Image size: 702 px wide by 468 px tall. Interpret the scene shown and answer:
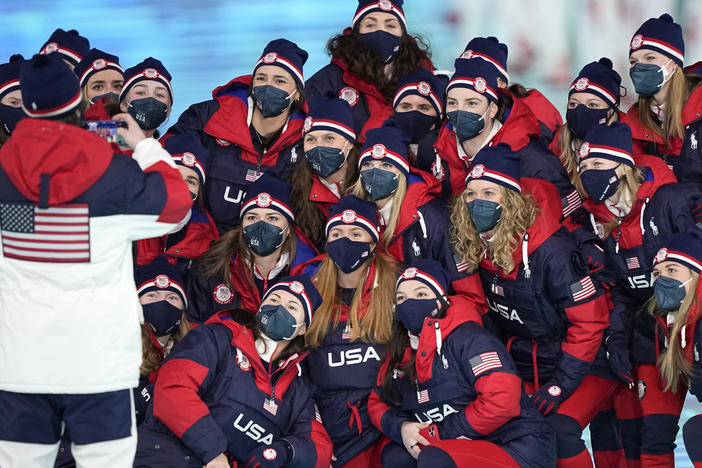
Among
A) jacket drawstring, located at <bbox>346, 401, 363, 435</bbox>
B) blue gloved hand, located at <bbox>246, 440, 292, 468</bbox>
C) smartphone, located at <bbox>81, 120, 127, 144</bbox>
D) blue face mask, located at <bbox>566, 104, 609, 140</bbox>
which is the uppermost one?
blue face mask, located at <bbox>566, 104, 609, 140</bbox>

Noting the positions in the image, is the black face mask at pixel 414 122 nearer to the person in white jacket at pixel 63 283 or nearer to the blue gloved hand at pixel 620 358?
the blue gloved hand at pixel 620 358

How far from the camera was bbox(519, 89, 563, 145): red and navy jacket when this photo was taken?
21.4ft

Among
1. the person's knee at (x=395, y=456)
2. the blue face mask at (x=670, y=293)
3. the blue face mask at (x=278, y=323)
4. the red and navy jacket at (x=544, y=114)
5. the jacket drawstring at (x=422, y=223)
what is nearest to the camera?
the blue face mask at (x=670, y=293)

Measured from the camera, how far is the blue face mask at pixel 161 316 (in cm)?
568

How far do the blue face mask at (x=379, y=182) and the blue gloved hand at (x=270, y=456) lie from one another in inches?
56.1

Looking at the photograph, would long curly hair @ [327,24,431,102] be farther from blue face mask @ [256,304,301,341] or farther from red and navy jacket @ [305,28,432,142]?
blue face mask @ [256,304,301,341]

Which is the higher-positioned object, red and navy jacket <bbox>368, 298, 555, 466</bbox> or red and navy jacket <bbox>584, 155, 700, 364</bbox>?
red and navy jacket <bbox>584, 155, 700, 364</bbox>

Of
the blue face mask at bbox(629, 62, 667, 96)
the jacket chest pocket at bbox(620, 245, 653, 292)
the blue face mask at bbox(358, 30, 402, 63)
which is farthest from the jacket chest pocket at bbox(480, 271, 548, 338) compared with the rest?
the blue face mask at bbox(358, 30, 402, 63)

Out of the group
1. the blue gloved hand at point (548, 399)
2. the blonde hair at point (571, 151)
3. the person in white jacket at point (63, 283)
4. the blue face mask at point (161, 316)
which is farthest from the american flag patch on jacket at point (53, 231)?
the blonde hair at point (571, 151)

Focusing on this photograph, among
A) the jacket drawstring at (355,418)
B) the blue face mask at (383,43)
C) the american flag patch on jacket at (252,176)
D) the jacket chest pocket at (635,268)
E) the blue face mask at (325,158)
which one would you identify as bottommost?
the jacket drawstring at (355,418)

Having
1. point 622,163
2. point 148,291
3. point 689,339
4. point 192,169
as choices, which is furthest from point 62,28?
point 689,339

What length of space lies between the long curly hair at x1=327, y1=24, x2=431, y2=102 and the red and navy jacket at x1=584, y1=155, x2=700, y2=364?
1531 mm

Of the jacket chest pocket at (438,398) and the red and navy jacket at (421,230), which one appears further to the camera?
the red and navy jacket at (421,230)

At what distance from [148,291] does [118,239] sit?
173cm
